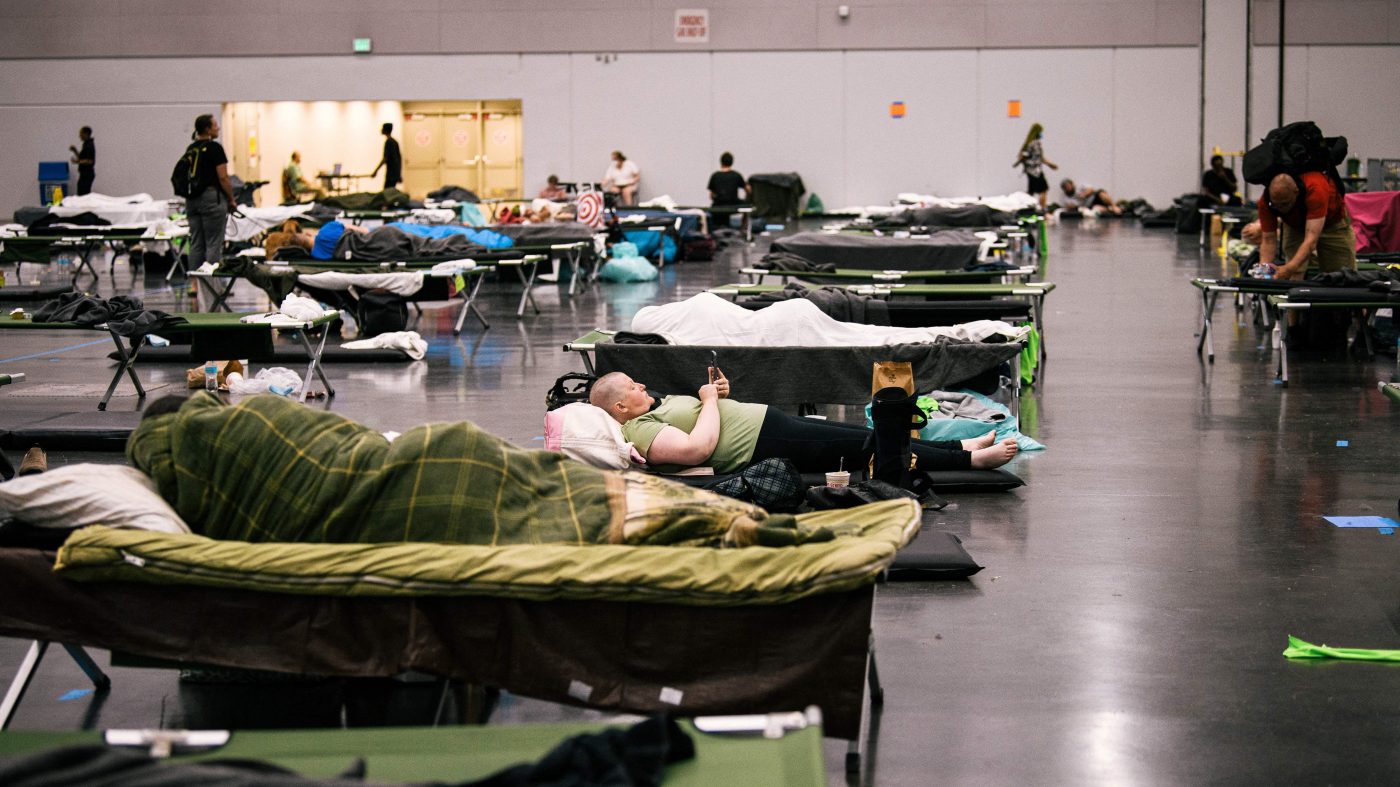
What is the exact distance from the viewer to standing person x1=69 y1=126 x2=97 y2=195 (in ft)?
76.8

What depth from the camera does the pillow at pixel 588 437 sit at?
4.70 metres

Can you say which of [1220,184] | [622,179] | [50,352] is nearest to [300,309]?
[50,352]

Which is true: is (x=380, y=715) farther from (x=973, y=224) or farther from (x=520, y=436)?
(x=973, y=224)

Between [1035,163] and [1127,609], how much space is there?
66.1 feet

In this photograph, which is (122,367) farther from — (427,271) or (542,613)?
(542,613)

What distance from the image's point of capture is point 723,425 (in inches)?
207

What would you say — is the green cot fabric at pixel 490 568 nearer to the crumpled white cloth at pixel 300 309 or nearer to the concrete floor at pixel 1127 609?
the concrete floor at pixel 1127 609

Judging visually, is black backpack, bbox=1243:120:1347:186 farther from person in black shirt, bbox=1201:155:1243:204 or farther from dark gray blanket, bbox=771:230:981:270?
person in black shirt, bbox=1201:155:1243:204

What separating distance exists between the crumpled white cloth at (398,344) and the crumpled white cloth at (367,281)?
1.85 feet

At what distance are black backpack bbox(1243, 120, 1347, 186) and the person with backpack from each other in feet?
28.0

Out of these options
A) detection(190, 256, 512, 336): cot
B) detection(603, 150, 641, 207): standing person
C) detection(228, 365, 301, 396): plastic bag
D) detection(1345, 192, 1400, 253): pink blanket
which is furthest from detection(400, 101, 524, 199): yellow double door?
detection(228, 365, 301, 396): plastic bag

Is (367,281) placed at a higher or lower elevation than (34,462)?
higher

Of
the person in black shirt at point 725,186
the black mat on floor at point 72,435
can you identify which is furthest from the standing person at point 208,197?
the person in black shirt at point 725,186

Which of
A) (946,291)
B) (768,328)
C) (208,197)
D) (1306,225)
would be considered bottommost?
(768,328)
